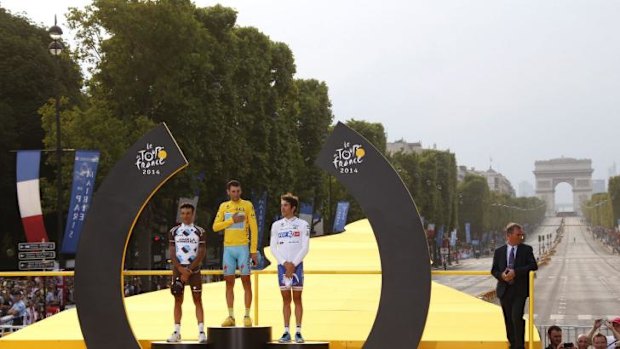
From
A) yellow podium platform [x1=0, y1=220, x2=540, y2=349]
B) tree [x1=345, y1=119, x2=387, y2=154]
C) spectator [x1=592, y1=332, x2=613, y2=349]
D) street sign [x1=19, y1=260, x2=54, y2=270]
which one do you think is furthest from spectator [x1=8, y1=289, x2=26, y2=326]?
tree [x1=345, y1=119, x2=387, y2=154]

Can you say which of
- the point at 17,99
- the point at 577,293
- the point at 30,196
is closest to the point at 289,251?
the point at 30,196

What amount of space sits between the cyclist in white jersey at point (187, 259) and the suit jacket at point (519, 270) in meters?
3.30

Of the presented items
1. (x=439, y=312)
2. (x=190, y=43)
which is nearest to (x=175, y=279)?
(x=439, y=312)

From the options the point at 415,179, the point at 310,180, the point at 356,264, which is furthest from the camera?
the point at 415,179

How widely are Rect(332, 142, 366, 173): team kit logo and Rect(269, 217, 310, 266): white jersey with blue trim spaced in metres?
0.78

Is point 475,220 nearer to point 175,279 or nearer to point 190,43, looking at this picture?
point 190,43

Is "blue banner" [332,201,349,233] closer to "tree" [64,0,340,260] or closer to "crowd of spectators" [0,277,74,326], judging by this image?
"tree" [64,0,340,260]

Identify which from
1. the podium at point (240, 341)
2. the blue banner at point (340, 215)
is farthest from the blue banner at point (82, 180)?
the blue banner at point (340, 215)

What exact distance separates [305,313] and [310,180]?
5319 centimetres

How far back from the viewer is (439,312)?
14.1 m

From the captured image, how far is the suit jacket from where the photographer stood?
11.8 m

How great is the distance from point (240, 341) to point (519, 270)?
3.19 metres

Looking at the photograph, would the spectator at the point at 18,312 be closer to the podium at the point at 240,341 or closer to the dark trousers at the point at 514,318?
the podium at the point at 240,341

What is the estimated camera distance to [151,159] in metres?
11.6
